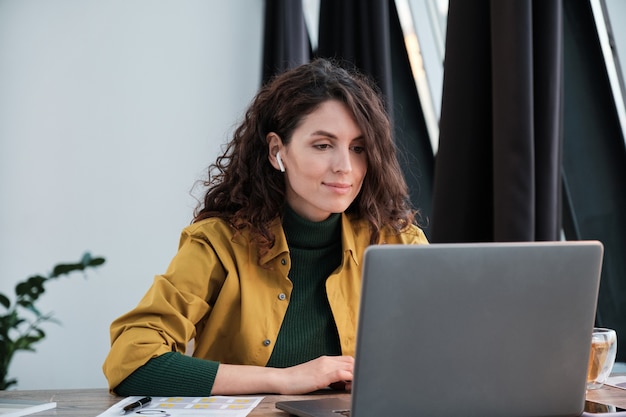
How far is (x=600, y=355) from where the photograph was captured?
4.92 ft

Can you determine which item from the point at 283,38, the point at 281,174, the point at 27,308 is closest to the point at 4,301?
the point at 27,308

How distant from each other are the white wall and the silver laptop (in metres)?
3.74

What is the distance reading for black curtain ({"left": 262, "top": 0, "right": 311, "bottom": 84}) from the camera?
Answer: 14.2 ft

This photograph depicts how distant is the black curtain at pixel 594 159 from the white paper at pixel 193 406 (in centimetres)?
141

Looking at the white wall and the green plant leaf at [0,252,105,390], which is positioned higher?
the white wall

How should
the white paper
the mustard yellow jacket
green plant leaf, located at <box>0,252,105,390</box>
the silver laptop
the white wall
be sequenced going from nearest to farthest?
the silver laptop
the white paper
the mustard yellow jacket
green plant leaf, located at <box>0,252,105,390</box>
the white wall

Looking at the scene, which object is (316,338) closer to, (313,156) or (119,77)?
(313,156)

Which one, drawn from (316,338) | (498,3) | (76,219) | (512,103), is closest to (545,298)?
(316,338)

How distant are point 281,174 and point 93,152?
9.18 feet

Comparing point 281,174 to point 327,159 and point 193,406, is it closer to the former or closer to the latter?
point 327,159

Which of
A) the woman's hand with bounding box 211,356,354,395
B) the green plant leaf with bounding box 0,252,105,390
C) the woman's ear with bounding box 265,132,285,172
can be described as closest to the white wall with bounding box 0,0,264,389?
the green plant leaf with bounding box 0,252,105,390

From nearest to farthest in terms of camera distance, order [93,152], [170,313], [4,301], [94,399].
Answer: [94,399]
[170,313]
[4,301]
[93,152]

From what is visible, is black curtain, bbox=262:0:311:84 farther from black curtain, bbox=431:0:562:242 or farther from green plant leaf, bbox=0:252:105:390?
black curtain, bbox=431:0:562:242

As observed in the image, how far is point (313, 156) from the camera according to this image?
1912 millimetres
